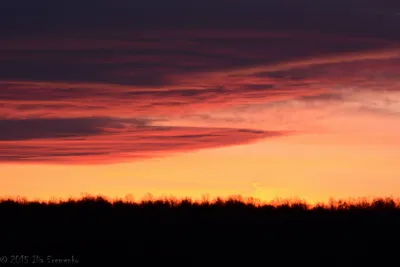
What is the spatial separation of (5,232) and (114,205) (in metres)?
4.63

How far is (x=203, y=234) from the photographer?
57.1 feet

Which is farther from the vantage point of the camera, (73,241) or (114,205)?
(114,205)

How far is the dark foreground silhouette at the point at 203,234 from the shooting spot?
50.9ft

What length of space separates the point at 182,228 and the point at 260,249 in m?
2.43

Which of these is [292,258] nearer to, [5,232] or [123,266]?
[123,266]

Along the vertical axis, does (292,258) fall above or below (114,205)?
below

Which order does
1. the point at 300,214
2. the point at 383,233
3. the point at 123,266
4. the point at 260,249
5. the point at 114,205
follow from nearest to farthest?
1. the point at 123,266
2. the point at 260,249
3. the point at 383,233
4. the point at 300,214
5. the point at 114,205

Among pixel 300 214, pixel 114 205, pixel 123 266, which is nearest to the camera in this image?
pixel 123 266

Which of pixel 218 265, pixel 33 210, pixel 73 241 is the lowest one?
pixel 218 265

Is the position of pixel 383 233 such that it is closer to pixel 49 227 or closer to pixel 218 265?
pixel 218 265

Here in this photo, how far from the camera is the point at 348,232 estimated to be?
17578 mm

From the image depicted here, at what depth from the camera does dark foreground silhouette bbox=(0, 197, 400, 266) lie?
15.5 m

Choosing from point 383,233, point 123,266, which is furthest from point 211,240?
point 383,233

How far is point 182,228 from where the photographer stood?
59.4 feet
